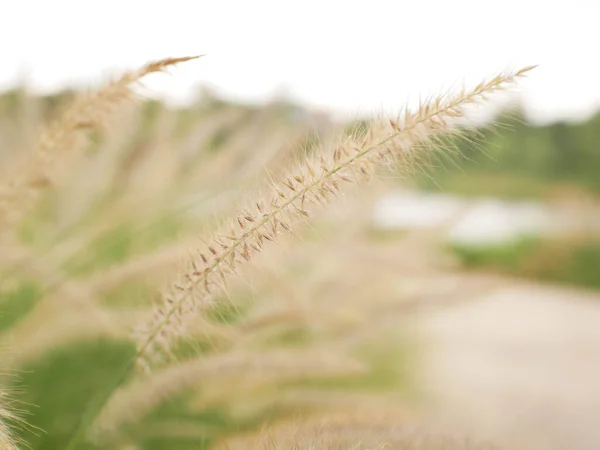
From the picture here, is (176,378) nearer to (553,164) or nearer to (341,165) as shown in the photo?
(341,165)

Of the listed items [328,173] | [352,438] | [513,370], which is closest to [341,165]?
[328,173]

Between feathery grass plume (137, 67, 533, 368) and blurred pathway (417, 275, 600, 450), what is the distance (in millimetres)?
171

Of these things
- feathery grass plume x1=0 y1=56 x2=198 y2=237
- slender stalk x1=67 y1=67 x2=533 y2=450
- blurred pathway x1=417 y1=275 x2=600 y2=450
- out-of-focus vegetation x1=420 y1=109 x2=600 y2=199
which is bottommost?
out-of-focus vegetation x1=420 y1=109 x2=600 y2=199

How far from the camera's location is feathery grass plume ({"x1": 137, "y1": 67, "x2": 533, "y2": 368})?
10.7 inches

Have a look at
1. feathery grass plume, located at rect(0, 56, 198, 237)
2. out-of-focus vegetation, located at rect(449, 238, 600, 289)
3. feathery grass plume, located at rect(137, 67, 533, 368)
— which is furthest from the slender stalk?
out-of-focus vegetation, located at rect(449, 238, 600, 289)

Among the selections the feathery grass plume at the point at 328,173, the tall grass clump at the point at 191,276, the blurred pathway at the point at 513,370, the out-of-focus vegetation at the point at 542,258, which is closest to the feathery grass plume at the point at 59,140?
the tall grass clump at the point at 191,276

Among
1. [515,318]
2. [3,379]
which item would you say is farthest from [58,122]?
[515,318]

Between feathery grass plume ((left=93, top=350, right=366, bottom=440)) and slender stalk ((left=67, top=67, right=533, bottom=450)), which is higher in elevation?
slender stalk ((left=67, top=67, right=533, bottom=450))

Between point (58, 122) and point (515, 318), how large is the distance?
222 cm

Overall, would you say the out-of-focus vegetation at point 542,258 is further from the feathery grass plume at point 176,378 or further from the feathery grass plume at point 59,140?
the feathery grass plume at point 59,140

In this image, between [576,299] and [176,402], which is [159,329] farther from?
[576,299]

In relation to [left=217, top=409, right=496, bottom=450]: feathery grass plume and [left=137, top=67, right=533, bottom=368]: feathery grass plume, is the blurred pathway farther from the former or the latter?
[left=137, top=67, right=533, bottom=368]: feathery grass plume

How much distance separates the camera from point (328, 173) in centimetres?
27

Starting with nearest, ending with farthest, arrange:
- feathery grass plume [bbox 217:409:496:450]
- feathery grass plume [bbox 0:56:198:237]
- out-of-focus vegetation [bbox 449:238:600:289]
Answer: feathery grass plume [bbox 217:409:496:450]
feathery grass plume [bbox 0:56:198:237]
out-of-focus vegetation [bbox 449:238:600:289]
